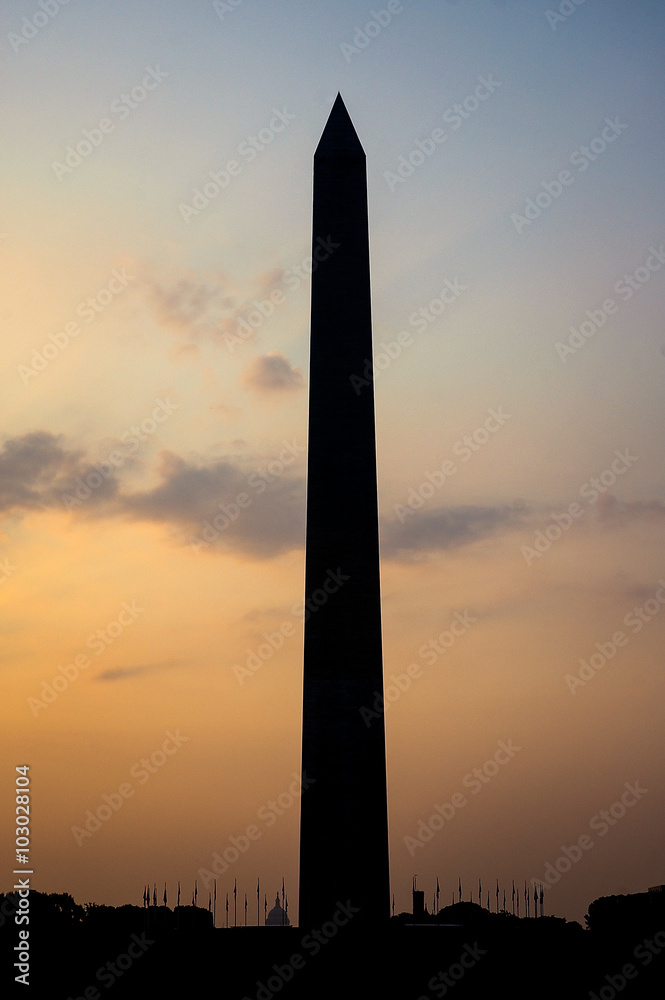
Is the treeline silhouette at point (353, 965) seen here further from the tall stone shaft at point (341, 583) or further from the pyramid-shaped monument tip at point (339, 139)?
the pyramid-shaped monument tip at point (339, 139)

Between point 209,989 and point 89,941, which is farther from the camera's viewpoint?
point 89,941

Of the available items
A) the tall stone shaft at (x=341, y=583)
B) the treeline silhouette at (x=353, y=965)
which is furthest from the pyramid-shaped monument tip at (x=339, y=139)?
the treeline silhouette at (x=353, y=965)

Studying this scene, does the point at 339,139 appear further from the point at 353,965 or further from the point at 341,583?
the point at 353,965

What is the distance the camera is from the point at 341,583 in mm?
33500

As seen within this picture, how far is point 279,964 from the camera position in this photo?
31.6 meters

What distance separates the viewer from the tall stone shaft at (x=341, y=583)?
106 feet

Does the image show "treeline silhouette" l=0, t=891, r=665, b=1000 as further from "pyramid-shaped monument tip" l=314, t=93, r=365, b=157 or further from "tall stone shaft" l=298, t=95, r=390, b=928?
"pyramid-shaped monument tip" l=314, t=93, r=365, b=157

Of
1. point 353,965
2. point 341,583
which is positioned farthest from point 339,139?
point 353,965

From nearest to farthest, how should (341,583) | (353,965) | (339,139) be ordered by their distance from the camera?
(353,965) → (341,583) → (339,139)

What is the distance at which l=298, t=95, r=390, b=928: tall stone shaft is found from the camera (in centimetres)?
3231

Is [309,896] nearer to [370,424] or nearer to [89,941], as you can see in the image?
[89,941]

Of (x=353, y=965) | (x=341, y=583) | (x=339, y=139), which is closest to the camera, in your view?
(x=353, y=965)

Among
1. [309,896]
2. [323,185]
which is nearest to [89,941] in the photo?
[309,896]

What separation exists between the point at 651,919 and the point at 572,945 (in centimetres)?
537
